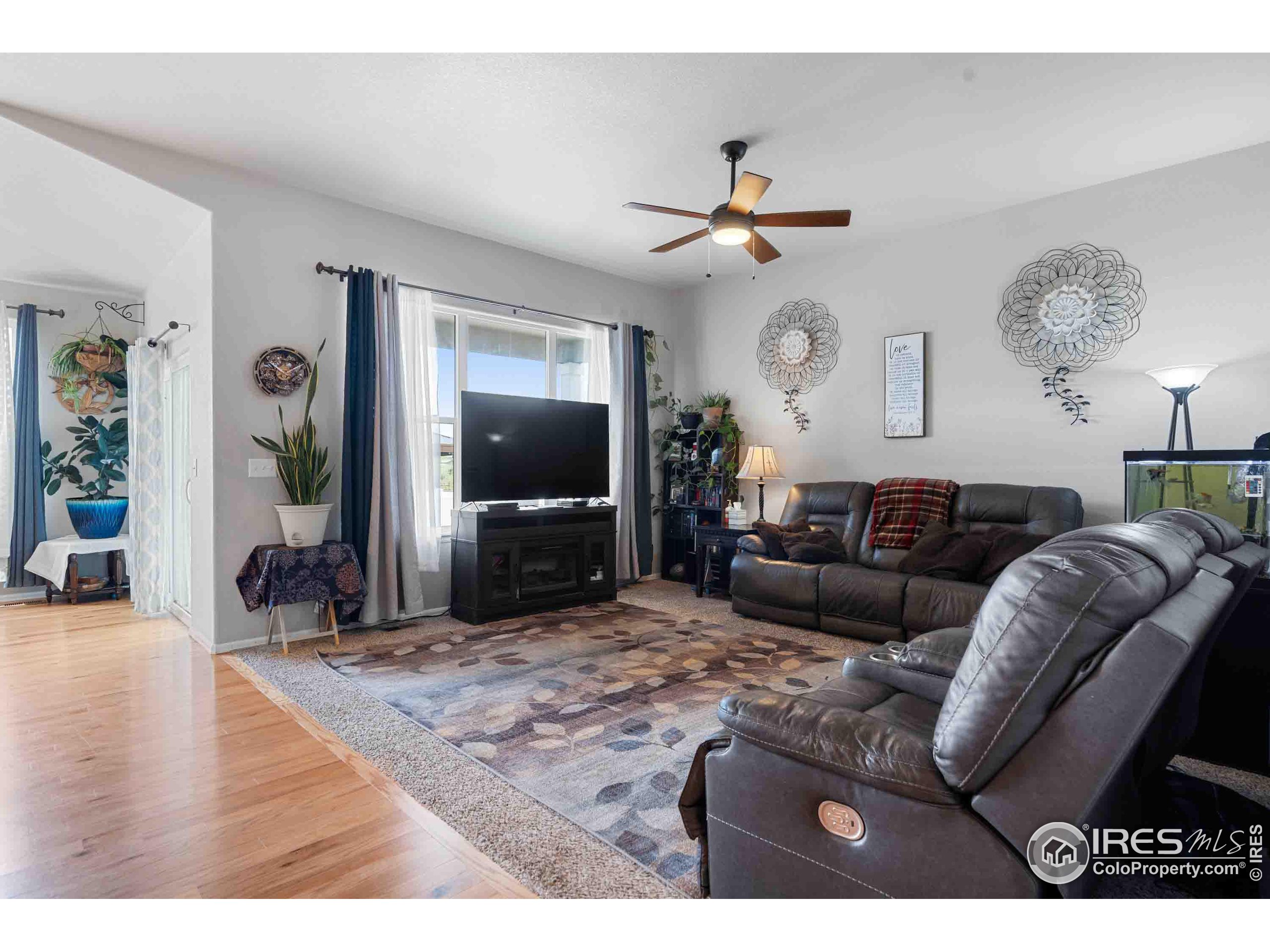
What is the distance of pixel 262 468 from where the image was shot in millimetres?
3996

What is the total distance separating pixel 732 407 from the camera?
6.08 meters

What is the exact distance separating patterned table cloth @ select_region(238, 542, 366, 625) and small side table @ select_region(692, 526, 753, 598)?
97.6 inches

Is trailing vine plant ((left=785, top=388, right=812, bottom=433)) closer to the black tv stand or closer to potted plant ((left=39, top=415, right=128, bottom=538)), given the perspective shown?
the black tv stand

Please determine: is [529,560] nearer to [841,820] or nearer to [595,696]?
[595,696]

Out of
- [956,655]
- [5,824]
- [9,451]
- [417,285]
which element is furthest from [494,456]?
[9,451]

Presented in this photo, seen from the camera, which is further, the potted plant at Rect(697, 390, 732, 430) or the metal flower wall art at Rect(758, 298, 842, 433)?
the potted plant at Rect(697, 390, 732, 430)

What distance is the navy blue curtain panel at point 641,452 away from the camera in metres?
5.93

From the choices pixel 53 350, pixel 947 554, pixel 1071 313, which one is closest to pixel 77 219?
pixel 53 350

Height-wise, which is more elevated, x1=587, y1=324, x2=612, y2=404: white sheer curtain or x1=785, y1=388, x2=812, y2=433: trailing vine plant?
x1=587, y1=324, x2=612, y2=404: white sheer curtain

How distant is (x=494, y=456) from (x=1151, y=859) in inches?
157

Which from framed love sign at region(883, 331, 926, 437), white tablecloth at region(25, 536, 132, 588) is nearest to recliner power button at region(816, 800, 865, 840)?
framed love sign at region(883, 331, 926, 437)

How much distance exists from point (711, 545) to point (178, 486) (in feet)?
12.6

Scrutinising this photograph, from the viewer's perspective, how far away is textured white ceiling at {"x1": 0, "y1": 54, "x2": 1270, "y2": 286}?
2.83m

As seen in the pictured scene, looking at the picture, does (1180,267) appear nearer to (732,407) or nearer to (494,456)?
(732,407)
